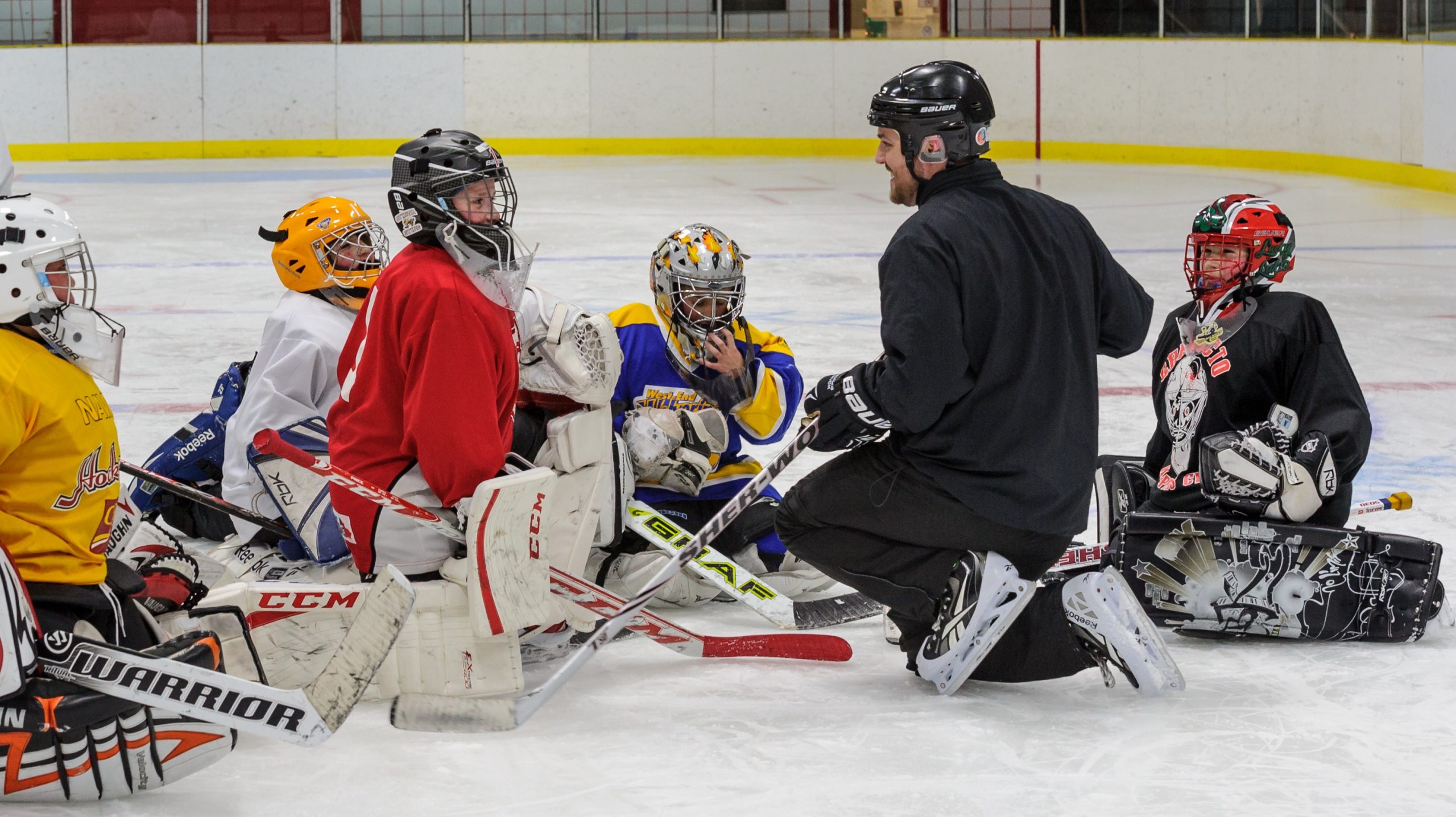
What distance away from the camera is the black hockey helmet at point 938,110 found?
107 inches

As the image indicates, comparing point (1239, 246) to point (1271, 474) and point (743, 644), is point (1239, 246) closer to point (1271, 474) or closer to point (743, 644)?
point (1271, 474)

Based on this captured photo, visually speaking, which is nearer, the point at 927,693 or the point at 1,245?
the point at 1,245

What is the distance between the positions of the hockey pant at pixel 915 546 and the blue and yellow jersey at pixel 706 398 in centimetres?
63

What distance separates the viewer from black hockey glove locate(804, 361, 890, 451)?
2.71 metres

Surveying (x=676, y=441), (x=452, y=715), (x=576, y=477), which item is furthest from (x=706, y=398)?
(x=452, y=715)

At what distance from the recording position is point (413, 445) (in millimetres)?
2693

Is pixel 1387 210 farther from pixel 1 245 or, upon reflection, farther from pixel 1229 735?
pixel 1 245

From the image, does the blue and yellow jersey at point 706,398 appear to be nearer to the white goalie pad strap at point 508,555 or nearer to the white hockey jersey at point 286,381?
the white hockey jersey at point 286,381

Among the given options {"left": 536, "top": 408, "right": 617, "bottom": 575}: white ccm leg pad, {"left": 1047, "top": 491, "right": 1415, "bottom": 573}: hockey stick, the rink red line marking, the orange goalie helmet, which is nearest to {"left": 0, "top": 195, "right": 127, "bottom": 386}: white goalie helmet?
{"left": 536, "top": 408, "right": 617, "bottom": 575}: white ccm leg pad

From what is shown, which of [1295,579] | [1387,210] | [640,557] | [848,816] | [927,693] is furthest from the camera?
[1387,210]

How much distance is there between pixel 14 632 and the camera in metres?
2.20

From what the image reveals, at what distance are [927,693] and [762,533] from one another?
0.82 meters

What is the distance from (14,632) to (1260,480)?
217cm

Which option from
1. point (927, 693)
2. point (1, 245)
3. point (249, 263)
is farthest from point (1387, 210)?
point (1, 245)
